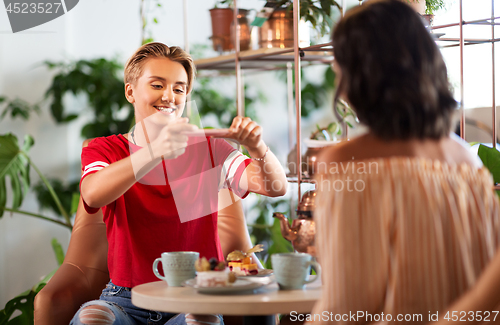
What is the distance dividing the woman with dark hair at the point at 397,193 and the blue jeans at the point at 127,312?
668 millimetres

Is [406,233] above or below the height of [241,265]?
above

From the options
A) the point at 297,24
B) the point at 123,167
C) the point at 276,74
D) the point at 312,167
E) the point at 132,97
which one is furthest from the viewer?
the point at 276,74

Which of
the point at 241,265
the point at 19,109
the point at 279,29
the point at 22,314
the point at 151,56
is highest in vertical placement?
the point at 279,29

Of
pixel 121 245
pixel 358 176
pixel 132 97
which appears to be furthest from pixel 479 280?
pixel 132 97

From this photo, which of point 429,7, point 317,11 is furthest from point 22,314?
point 429,7

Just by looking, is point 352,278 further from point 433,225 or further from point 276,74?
point 276,74

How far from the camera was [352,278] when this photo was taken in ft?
2.72

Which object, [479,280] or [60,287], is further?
[60,287]

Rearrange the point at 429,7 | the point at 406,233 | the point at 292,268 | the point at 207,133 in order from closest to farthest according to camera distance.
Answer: the point at 406,233 < the point at 292,268 < the point at 207,133 < the point at 429,7

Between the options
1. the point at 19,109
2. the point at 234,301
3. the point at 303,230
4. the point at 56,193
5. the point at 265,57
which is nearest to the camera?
the point at 234,301

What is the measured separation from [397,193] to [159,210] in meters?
0.86

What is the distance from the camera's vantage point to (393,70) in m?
0.83

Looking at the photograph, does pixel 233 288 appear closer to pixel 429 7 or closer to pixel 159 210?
pixel 159 210

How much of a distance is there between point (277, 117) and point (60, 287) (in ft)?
9.15
